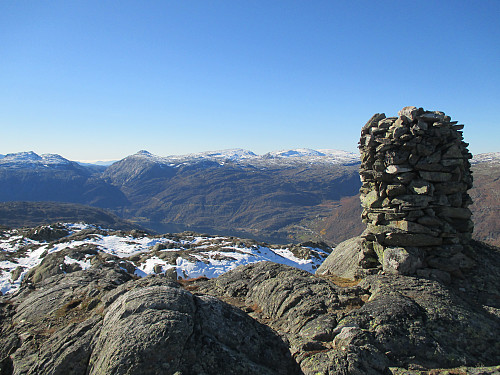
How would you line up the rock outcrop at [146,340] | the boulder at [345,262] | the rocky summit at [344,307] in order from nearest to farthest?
the rock outcrop at [146,340] → the rocky summit at [344,307] → the boulder at [345,262]

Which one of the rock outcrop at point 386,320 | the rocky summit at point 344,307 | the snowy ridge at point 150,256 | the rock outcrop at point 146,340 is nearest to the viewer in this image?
the rock outcrop at point 146,340

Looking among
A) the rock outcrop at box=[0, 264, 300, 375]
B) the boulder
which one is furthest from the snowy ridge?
the rock outcrop at box=[0, 264, 300, 375]

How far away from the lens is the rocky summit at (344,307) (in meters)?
8.26

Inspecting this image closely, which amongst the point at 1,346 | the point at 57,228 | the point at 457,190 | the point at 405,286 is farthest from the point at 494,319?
the point at 57,228

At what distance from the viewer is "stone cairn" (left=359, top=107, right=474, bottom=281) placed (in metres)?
13.5

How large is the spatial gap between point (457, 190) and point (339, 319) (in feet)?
30.0

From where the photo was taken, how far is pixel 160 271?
43.2m

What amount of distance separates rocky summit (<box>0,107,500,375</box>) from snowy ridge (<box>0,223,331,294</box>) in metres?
28.5

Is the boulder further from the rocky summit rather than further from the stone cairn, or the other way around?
the stone cairn

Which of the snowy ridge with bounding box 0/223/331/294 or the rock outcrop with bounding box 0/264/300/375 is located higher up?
the rock outcrop with bounding box 0/264/300/375

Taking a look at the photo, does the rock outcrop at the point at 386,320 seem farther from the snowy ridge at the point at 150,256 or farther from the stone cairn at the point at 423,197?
the snowy ridge at the point at 150,256

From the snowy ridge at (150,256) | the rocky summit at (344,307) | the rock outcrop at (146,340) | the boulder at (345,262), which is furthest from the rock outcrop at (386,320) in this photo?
the snowy ridge at (150,256)

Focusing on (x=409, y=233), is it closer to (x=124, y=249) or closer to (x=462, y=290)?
(x=462, y=290)

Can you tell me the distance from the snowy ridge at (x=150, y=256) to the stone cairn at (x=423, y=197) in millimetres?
33164
